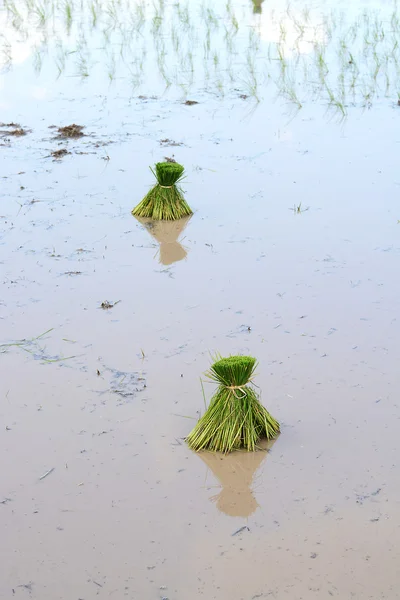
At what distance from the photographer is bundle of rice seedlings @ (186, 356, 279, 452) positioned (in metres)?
2.86

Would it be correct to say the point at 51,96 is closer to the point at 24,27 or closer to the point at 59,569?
the point at 24,27

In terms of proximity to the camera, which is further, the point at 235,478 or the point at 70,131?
the point at 70,131

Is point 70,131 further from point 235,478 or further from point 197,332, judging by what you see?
point 235,478

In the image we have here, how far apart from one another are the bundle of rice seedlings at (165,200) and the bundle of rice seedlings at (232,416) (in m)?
2.36

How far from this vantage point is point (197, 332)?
12.4 feet

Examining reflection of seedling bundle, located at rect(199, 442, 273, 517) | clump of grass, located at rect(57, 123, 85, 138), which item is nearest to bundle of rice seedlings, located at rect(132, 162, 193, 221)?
clump of grass, located at rect(57, 123, 85, 138)

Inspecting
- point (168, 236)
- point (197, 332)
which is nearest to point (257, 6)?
point (168, 236)

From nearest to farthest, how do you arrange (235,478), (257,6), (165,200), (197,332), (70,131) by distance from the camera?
(235,478) < (197,332) < (165,200) < (70,131) < (257,6)

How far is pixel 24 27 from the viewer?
1069cm

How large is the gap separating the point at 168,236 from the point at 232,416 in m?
2.25

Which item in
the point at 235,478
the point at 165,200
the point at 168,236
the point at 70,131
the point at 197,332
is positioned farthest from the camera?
the point at 70,131

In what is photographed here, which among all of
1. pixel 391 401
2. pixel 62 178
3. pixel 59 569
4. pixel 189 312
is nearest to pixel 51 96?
pixel 62 178

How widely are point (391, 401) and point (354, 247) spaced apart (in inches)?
64.0

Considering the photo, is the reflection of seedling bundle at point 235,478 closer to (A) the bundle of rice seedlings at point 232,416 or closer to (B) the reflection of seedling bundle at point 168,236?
(A) the bundle of rice seedlings at point 232,416
